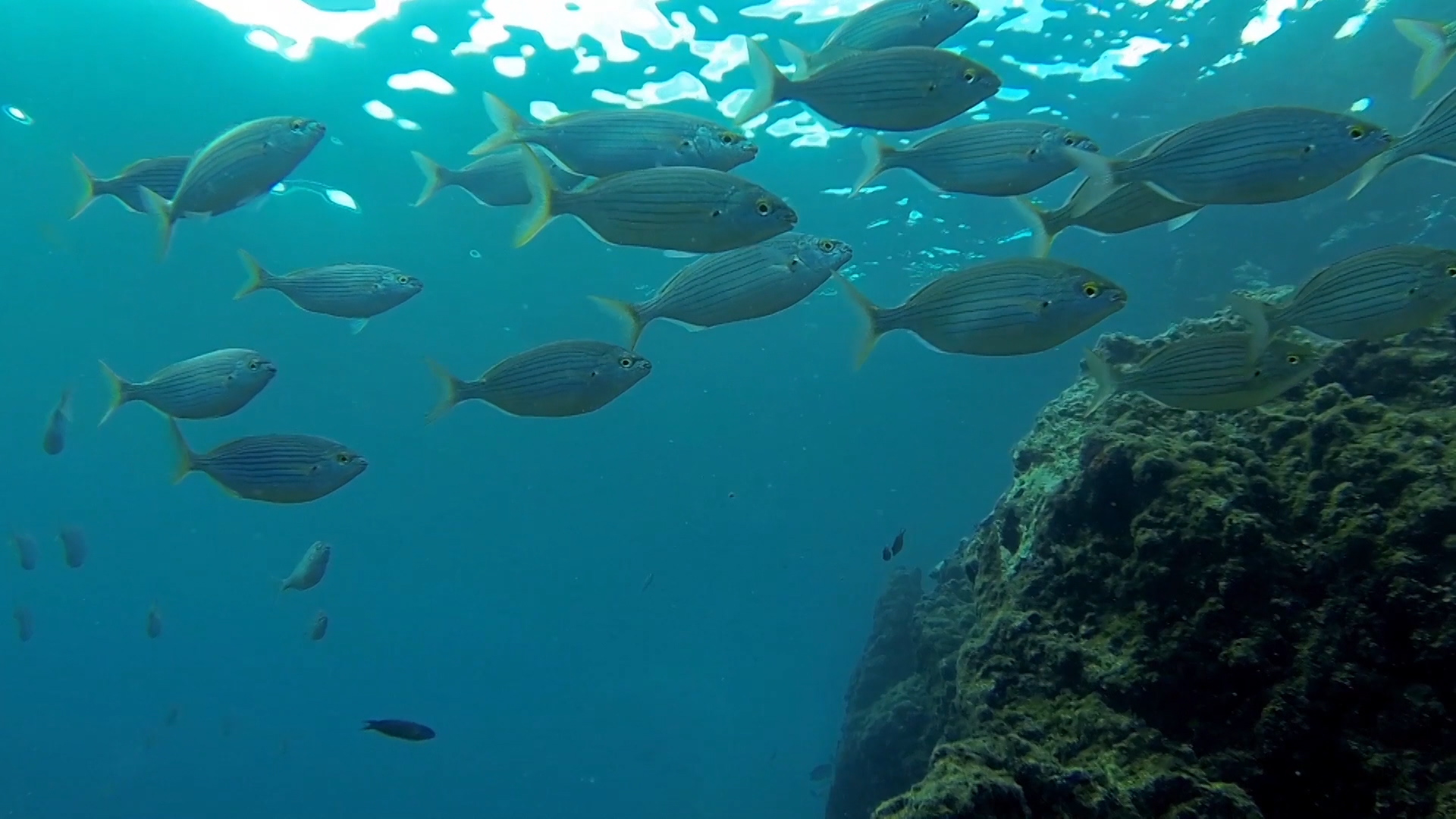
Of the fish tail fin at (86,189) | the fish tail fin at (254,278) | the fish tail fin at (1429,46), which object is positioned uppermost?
the fish tail fin at (1429,46)

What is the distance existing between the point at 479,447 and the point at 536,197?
4382 cm

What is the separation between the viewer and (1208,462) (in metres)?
4.49

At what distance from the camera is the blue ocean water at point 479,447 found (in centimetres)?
1711

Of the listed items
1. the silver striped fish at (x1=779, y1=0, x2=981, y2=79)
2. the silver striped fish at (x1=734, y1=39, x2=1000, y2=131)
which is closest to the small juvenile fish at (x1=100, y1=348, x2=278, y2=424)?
the silver striped fish at (x1=734, y1=39, x2=1000, y2=131)

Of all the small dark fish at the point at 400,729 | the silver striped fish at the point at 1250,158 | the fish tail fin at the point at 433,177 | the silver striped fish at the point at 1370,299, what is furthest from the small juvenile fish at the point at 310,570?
the silver striped fish at the point at 1370,299

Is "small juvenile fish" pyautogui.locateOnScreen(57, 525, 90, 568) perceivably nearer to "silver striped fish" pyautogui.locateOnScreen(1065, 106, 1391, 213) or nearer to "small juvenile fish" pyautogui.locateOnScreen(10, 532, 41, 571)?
"small juvenile fish" pyautogui.locateOnScreen(10, 532, 41, 571)

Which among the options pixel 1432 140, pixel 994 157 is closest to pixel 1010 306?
pixel 994 157

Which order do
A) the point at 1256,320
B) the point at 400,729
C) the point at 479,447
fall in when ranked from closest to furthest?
the point at 1256,320 < the point at 400,729 < the point at 479,447

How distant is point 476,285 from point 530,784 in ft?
201

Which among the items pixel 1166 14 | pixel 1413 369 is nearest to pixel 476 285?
pixel 1166 14

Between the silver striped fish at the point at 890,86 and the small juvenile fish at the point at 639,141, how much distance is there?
23 cm

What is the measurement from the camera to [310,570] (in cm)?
997

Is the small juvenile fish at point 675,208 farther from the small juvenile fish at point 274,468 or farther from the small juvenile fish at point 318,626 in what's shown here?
the small juvenile fish at point 318,626

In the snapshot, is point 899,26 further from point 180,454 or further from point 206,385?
point 180,454
